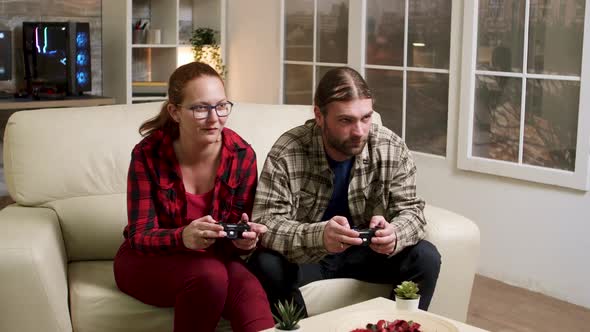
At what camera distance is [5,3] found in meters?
5.23

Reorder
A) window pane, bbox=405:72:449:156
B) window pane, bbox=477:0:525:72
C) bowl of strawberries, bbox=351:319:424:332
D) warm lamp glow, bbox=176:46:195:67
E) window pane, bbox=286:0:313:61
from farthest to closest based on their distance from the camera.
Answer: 1. warm lamp glow, bbox=176:46:195:67
2. window pane, bbox=286:0:313:61
3. window pane, bbox=405:72:449:156
4. window pane, bbox=477:0:525:72
5. bowl of strawberries, bbox=351:319:424:332

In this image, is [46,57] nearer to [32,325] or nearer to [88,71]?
[88,71]

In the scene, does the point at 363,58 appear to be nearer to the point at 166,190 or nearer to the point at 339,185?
the point at 339,185

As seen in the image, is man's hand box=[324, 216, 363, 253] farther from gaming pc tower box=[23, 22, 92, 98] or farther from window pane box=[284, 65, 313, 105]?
gaming pc tower box=[23, 22, 92, 98]

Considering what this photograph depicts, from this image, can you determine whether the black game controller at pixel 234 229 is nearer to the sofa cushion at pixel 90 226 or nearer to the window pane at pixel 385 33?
the sofa cushion at pixel 90 226

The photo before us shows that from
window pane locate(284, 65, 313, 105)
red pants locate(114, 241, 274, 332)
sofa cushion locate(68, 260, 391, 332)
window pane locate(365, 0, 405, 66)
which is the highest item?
window pane locate(365, 0, 405, 66)

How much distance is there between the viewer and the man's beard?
2574mm

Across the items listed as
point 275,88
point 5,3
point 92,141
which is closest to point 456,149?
point 275,88

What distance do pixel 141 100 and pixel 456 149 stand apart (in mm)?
2213

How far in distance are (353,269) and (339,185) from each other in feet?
0.86

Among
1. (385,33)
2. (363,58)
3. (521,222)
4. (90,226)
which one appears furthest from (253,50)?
(90,226)

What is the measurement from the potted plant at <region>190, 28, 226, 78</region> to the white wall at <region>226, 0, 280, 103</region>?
11cm

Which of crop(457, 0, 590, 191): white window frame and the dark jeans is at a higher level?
crop(457, 0, 590, 191): white window frame

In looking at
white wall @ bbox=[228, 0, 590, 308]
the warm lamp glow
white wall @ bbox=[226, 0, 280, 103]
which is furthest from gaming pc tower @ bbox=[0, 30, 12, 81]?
white wall @ bbox=[228, 0, 590, 308]
